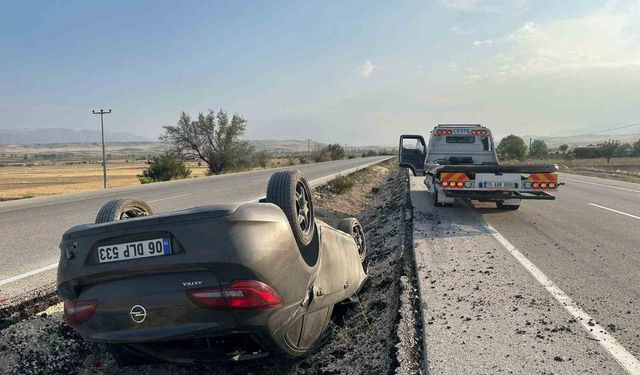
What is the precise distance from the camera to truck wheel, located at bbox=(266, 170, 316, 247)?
10.2 ft

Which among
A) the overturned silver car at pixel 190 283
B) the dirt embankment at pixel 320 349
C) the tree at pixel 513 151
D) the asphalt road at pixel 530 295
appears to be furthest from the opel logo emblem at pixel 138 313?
the tree at pixel 513 151

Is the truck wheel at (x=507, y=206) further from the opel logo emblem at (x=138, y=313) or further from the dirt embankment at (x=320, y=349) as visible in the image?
the opel logo emblem at (x=138, y=313)

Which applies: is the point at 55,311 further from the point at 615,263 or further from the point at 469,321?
the point at 615,263

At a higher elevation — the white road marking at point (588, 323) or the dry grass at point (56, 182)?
the white road marking at point (588, 323)

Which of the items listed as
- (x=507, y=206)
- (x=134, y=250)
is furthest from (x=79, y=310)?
(x=507, y=206)

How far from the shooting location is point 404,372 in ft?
10.1

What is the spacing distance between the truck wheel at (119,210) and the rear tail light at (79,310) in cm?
84

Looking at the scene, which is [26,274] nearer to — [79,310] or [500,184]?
[79,310]

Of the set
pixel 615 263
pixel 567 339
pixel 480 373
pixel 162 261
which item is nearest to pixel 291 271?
pixel 162 261

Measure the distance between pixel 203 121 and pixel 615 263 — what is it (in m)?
50.4

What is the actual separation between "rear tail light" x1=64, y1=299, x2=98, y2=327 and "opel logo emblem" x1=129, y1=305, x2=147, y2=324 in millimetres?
241

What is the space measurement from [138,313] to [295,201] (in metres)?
1.20

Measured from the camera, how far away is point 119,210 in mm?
3666

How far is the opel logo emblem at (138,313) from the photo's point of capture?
260 centimetres
